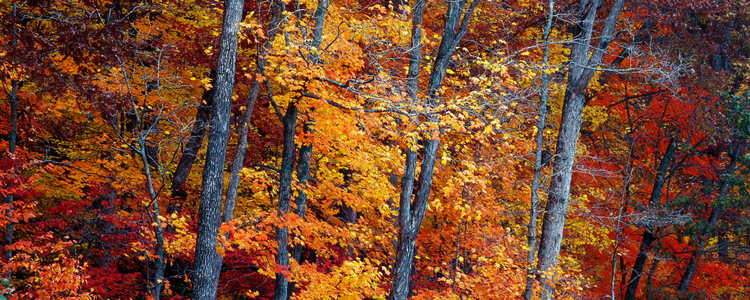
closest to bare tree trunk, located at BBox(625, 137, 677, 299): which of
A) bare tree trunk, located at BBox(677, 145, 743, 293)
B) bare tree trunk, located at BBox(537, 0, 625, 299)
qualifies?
bare tree trunk, located at BBox(677, 145, 743, 293)

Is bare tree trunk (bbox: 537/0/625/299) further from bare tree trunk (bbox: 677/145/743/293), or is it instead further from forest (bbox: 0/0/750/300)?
bare tree trunk (bbox: 677/145/743/293)

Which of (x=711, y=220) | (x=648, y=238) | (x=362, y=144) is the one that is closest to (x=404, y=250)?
(x=362, y=144)

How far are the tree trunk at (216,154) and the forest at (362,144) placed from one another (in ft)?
0.11

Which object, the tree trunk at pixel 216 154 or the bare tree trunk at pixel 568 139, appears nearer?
the tree trunk at pixel 216 154

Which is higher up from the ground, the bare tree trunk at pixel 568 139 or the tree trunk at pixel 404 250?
the bare tree trunk at pixel 568 139

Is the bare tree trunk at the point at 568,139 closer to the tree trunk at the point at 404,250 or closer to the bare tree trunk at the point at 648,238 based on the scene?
the tree trunk at the point at 404,250

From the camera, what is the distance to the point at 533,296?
481 inches

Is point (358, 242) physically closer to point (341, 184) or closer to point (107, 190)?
point (341, 184)

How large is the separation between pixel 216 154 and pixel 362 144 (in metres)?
3.58

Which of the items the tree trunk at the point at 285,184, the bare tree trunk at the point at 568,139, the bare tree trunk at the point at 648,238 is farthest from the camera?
the bare tree trunk at the point at 648,238

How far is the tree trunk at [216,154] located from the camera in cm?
952

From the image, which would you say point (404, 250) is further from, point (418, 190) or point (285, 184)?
point (285, 184)

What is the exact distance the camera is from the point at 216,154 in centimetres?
955

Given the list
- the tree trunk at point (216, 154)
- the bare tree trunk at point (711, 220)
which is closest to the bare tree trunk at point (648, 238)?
the bare tree trunk at point (711, 220)
